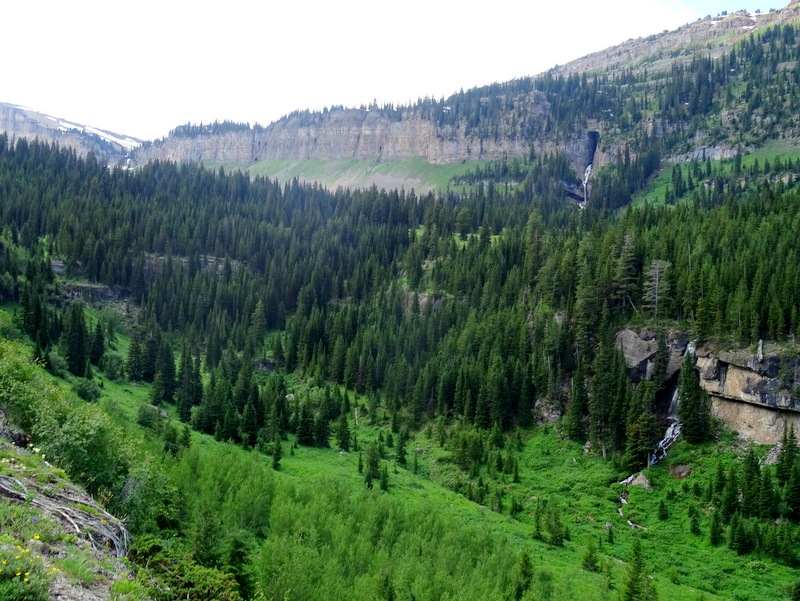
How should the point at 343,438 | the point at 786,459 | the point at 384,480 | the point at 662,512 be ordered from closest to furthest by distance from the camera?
the point at 384,480 < the point at 786,459 < the point at 662,512 < the point at 343,438

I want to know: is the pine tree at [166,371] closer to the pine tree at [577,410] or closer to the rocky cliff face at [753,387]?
the pine tree at [577,410]

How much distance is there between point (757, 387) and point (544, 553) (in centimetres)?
4503

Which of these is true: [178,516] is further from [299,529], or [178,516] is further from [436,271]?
[436,271]

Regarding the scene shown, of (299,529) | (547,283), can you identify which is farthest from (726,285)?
(299,529)

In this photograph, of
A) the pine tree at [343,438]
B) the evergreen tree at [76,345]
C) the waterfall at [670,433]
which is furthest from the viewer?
the evergreen tree at [76,345]

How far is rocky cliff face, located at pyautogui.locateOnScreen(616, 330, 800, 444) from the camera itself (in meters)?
87.1

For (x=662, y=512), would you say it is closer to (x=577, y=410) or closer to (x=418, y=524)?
(x=577, y=410)

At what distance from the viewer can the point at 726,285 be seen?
339ft

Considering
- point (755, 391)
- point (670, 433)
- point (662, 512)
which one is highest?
point (755, 391)

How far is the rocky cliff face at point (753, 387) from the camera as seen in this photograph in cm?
8712

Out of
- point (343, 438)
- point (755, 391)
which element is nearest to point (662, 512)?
point (755, 391)

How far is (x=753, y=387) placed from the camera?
90.4 m

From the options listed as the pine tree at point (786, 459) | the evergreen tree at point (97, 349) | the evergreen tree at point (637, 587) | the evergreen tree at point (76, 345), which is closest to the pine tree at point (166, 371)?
the evergreen tree at point (97, 349)

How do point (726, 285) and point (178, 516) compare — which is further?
point (726, 285)
